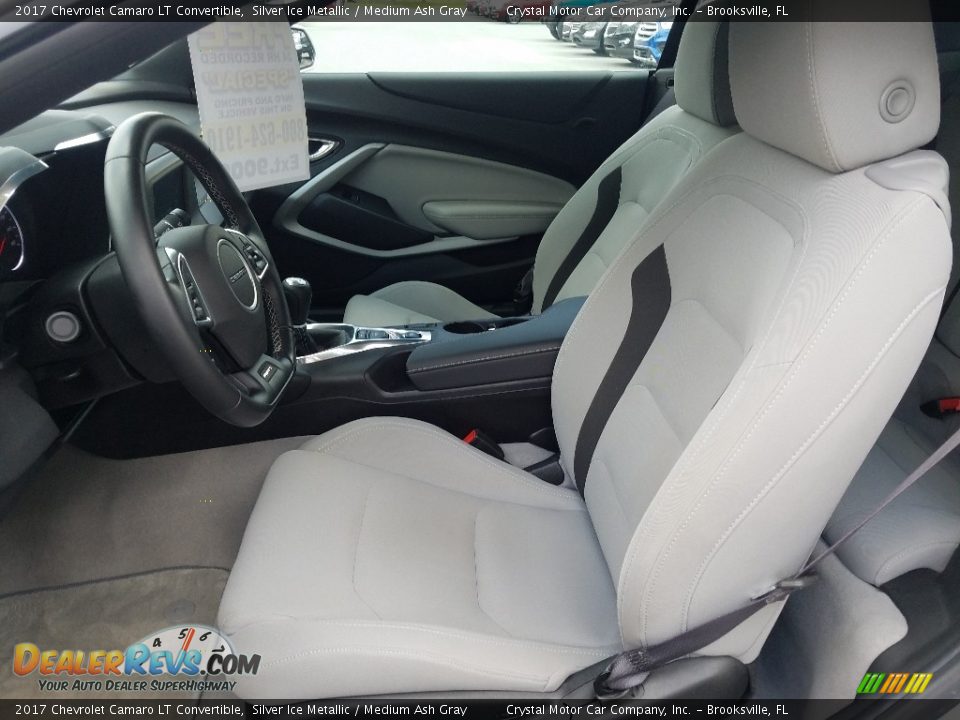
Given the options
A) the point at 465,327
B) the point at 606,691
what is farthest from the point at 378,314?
the point at 606,691

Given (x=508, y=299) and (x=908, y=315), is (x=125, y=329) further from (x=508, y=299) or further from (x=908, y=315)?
(x=508, y=299)

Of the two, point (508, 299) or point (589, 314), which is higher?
point (589, 314)

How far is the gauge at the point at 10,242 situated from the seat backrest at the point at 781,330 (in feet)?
2.70

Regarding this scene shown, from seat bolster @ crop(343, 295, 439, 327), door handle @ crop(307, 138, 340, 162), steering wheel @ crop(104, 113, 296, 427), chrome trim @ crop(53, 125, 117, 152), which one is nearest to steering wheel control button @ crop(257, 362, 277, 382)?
steering wheel @ crop(104, 113, 296, 427)

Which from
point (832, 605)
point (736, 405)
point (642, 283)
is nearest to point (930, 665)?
point (832, 605)

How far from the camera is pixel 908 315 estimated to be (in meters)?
0.74

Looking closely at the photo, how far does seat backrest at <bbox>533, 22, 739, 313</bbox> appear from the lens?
54.1 inches

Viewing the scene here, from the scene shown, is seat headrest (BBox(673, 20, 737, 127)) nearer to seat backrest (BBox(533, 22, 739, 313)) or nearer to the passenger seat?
seat backrest (BBox(533, 22, 739, 313))

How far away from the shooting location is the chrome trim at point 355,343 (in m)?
1.45

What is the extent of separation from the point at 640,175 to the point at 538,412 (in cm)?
56

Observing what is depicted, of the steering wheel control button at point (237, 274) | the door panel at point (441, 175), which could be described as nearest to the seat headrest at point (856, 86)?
the steering wheel control button at point (237, 274)

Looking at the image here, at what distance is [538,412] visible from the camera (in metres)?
1.41

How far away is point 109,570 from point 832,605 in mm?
1198

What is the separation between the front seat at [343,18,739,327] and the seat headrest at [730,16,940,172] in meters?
0.43
